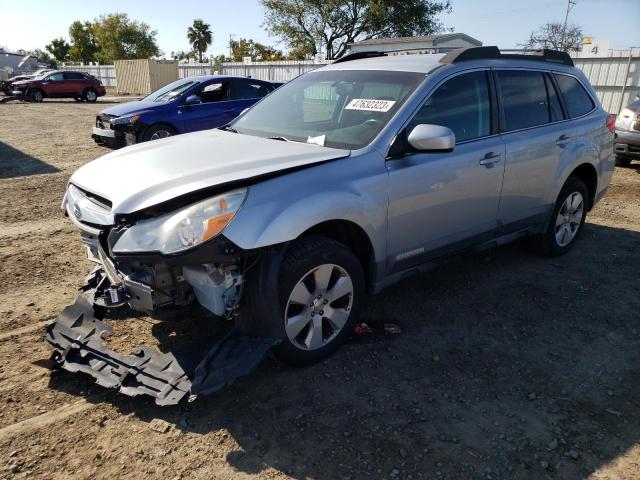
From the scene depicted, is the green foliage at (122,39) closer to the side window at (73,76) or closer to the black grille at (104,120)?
the side window at (73,76)

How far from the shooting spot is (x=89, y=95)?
91.1 ft

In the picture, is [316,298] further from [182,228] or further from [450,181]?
[450,181]

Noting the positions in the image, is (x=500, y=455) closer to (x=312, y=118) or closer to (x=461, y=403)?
(x=461, y=403)

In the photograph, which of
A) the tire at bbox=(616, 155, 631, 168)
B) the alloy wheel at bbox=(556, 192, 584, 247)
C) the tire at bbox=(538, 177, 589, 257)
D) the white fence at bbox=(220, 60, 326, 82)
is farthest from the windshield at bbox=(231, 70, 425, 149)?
the white fence at bbox=(220, 60, 326, 82)

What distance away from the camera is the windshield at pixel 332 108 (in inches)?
140

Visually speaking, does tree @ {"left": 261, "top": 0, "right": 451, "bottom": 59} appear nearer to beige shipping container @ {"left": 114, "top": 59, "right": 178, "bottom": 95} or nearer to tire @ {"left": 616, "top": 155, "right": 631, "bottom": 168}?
beige shipping container @ {"left": 114, "top": 59, "right": 178, "bottom": 95}

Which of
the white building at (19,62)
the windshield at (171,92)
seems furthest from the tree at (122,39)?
the windshield at (171,92)

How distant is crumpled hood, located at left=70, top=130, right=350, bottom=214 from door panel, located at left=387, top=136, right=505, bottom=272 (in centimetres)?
52

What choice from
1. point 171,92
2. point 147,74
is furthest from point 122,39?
point 171,92

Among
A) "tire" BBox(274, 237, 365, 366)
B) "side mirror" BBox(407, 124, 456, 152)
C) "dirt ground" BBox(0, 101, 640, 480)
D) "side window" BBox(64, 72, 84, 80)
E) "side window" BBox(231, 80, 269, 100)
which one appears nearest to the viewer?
"dirt ground" BBox(0, 101, 640, 480)

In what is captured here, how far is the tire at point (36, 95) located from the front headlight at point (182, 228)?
2840cm

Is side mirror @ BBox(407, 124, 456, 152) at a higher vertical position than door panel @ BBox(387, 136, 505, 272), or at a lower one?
higher

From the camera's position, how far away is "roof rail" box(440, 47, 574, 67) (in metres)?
3.92

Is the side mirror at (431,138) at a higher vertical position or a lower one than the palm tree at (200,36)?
lower
